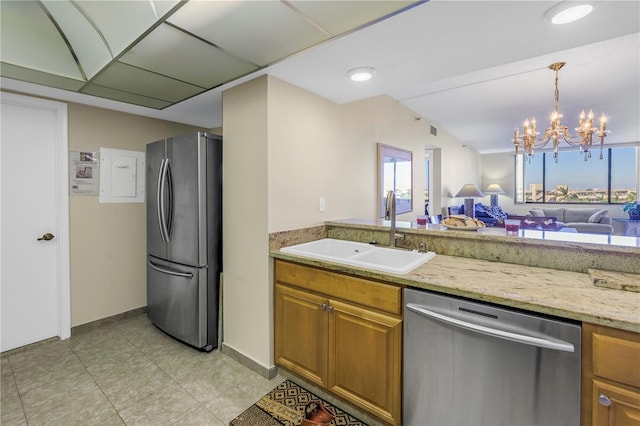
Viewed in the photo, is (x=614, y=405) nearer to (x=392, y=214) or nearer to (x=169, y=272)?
(x=392, y=214)

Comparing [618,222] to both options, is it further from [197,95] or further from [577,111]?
[197,95]

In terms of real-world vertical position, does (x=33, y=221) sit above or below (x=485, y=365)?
above

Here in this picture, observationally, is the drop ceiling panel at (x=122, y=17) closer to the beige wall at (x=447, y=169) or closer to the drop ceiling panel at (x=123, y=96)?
the drop ceiling panel at (x=123, y=96)

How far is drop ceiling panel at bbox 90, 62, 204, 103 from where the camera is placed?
6.71ft

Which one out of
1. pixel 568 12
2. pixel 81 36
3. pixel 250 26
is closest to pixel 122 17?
pixel 81 36

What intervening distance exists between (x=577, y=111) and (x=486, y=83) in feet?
8.58

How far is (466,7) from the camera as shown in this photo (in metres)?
1.36

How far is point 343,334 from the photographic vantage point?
1.76 m

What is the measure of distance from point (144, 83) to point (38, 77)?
2.30 feet

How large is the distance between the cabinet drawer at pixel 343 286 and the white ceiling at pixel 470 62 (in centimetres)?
135

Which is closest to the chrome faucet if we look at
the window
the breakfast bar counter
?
the breakfast bar counter

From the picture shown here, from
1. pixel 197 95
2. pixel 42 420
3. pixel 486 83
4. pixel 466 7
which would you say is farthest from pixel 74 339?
pixel 486 83

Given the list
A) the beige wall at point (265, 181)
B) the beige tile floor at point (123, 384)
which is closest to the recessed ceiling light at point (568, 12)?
the beige wall at point (265, 181)

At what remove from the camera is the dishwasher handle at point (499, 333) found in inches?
43.7
